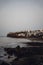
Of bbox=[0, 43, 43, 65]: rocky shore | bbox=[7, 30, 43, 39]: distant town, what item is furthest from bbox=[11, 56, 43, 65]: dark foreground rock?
bbox=[7, 30, 43, 39]: distant town

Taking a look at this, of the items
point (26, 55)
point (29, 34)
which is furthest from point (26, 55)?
point (29, 34)

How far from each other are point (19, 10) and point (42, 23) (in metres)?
0.40

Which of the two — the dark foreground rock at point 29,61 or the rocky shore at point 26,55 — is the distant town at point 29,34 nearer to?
the rocky shore at point 26,55

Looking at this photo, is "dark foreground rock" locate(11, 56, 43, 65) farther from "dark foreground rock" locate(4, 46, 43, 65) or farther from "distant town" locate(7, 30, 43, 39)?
"distant town" locate(7, 30, 43, 39)

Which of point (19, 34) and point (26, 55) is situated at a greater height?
point (19, 34)

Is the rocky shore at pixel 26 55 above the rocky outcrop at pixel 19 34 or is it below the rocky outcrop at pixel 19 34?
below

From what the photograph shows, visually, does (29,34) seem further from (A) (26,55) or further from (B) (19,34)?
(A) (26,55)

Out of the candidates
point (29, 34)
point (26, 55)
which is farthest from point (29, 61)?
point (29, 34)

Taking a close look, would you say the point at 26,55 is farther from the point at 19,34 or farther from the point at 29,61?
the point at 19,34

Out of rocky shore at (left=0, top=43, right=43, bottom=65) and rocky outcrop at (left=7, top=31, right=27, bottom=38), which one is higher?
rocky outcrop at (left=7, top=31, right=27, bottom=38)

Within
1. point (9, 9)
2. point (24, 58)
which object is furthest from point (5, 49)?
point (9, 9)

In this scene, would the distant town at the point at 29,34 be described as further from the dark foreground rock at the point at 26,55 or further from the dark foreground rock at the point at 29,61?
the dark foreground rock at the point at 29,61

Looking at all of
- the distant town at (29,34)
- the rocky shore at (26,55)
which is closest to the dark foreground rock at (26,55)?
the rocky shore at (26,55)

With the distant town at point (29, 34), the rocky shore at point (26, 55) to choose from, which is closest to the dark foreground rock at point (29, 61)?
the rocky shore at point (26, 55)
